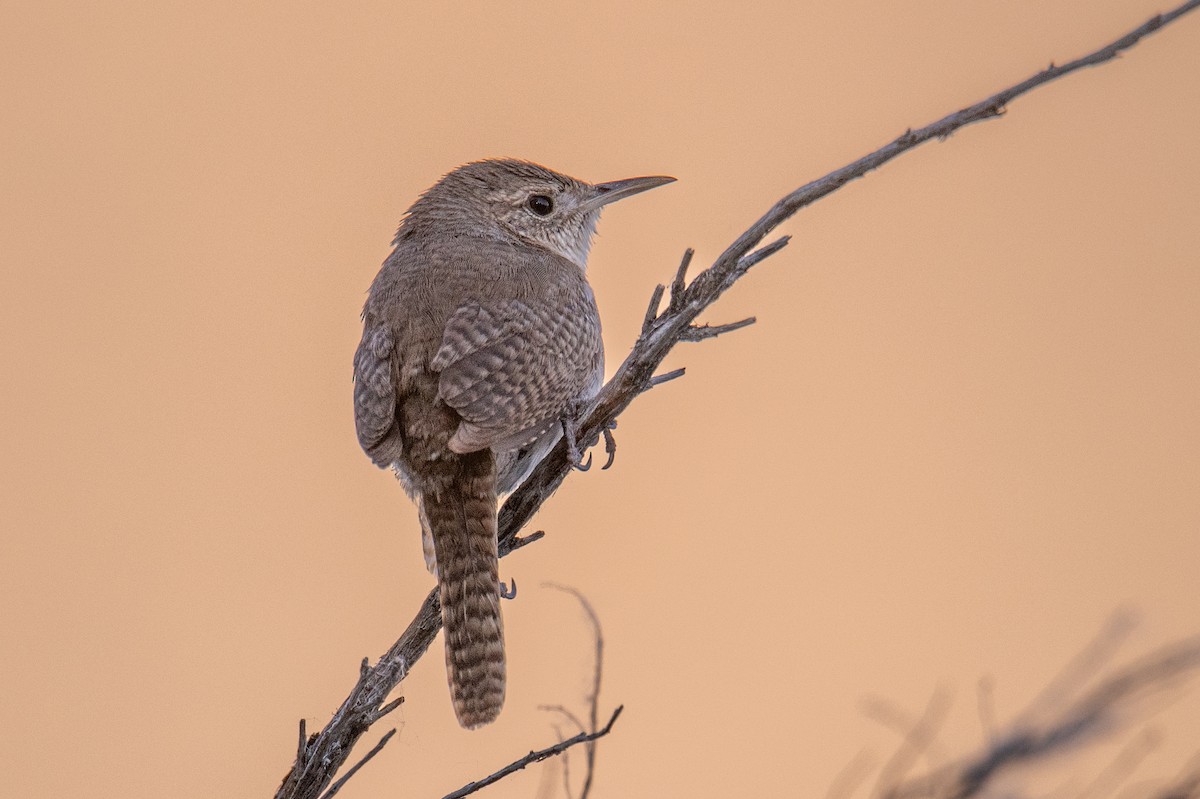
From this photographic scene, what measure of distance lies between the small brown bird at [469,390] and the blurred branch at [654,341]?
0.42 feet

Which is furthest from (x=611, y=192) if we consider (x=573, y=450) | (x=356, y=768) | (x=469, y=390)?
(x=356, y=768)

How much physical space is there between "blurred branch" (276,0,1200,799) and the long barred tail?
8 cm

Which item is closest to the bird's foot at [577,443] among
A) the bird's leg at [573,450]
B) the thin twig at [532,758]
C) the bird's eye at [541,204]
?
the bird's leg at [573,450]

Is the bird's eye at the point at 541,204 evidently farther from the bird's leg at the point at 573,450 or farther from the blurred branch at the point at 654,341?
the blurred branch at the point at 654,341

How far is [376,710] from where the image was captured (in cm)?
237

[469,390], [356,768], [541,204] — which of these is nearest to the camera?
[356,768]

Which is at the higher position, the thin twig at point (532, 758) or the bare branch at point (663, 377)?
the bare branch at point (663, 377)

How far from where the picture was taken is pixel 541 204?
475cm

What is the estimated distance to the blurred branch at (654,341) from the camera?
7.09 feet

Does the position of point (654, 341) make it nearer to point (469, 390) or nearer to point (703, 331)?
point (703, 331)

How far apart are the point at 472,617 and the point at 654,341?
77 cm

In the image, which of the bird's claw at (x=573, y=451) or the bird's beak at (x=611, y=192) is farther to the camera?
the bird's beak at (x=611, y=192)

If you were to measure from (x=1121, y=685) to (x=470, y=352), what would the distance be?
86.2 inches

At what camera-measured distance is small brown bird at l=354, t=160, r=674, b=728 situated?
290 cm
